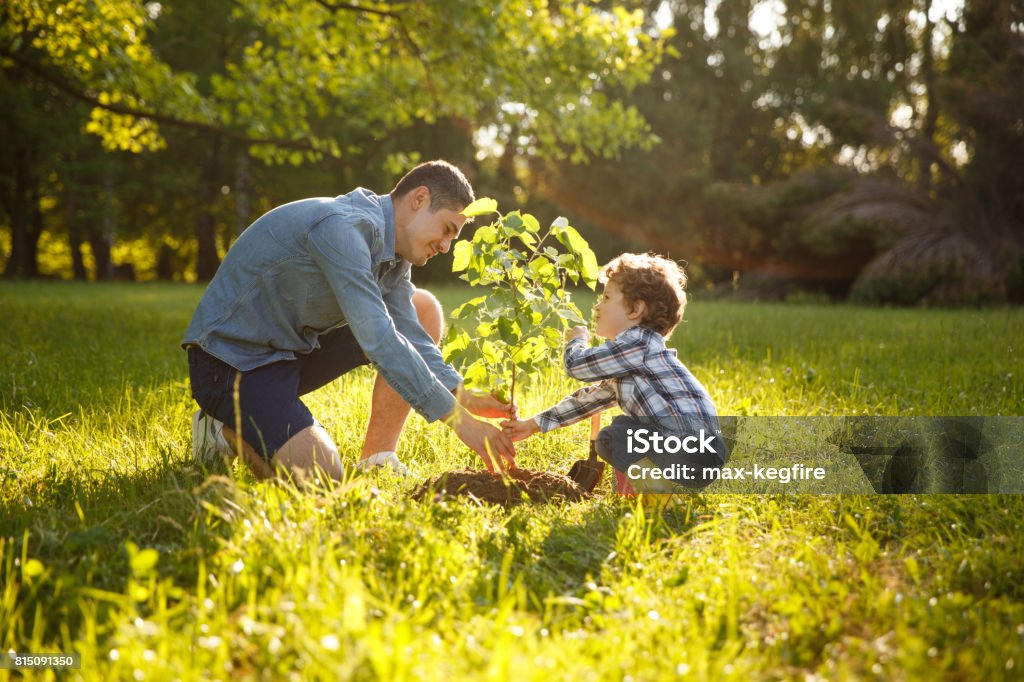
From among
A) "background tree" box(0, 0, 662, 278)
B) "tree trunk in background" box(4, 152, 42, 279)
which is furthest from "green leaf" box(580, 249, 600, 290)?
"tree trunk in background" box(4, 152, 42, 279)

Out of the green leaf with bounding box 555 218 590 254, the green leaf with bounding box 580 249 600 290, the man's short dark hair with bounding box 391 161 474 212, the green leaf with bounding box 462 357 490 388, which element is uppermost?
the man's short dark hair with bounding box 391 161 474 212

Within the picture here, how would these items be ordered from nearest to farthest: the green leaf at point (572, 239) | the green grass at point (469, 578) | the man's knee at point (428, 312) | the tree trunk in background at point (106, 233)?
the green grass at point (469, 578)
the green leaf at point (572, 239)
the man's knee at point (428, 312)
the tree trunk in background at point (106, 233)

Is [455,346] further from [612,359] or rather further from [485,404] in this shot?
[612,359]

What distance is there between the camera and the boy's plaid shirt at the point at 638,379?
9.73ft

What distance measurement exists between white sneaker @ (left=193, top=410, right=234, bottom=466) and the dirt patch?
91 cm

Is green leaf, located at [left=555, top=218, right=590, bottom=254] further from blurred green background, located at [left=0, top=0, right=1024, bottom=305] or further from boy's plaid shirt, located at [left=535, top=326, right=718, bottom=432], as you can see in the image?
blurred green background, located at [left=0, top=0, right=1024, bottom=305]

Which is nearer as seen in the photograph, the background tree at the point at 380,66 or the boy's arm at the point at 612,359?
the boy's arm at the point at 612,359

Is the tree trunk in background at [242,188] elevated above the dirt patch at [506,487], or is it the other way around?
the tree trunk in background at [242,188]

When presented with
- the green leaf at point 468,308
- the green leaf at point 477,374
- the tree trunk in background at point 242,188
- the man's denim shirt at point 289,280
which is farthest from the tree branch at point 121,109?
the tree trunk in background at point 242,188

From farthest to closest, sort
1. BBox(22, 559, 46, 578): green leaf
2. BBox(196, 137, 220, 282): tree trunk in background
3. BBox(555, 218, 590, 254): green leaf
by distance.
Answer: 1. BBox(196, 137, 220, 282): tree trunk in background
2. BBox(555, 218, 590, 254): green leaf
3. BBox(22, 559, 46, 578): green leaf

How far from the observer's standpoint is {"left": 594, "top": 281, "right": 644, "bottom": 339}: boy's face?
3146 millimetres

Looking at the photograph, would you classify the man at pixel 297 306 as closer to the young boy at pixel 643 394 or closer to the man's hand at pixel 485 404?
the man's hand at pixel 485 404

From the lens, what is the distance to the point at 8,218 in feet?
83.6

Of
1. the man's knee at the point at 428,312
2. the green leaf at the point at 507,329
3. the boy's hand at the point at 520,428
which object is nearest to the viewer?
the green leaf at the point at 507,329
